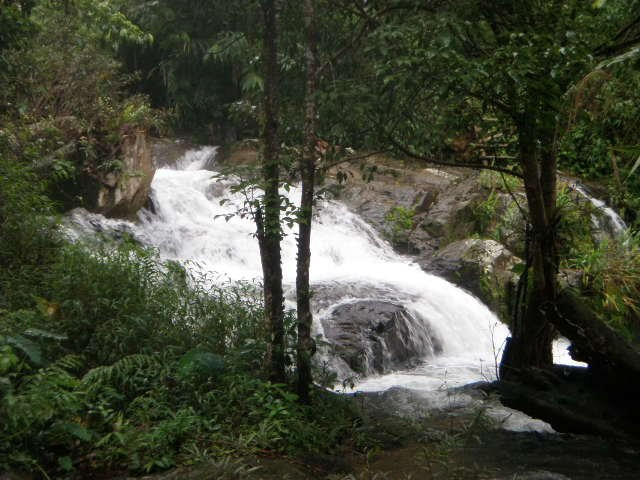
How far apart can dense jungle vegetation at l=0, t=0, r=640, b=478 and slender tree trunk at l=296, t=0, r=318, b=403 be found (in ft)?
0.06

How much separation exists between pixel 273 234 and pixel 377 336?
3.57m

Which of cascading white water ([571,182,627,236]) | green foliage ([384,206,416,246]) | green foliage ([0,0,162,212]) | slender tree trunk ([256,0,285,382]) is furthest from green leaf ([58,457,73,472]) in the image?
cascading white water ([571,182,627,236])

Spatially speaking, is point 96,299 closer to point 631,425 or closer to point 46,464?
point 46,464

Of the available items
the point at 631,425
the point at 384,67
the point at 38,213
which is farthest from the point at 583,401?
the point at 38,213

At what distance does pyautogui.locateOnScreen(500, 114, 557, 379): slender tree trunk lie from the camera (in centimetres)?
613

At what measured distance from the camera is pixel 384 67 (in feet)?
16.1

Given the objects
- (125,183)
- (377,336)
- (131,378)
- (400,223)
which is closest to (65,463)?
(131,378)

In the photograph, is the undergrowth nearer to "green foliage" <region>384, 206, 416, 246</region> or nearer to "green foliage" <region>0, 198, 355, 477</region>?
"green foliage" <region>0, 198, 355, 477</region>

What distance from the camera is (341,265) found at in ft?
40.2

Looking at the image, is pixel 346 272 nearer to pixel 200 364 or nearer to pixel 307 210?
pixel 307 210

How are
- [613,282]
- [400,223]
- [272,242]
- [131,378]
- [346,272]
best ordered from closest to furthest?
[131,378]
[272,242]
[613,282]
[346,272]
[400,223]

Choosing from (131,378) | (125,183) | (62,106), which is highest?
(62,106)

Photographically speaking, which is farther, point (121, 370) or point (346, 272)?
point (346, 272)

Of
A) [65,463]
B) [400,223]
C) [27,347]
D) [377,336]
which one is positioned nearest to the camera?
[65,463]
